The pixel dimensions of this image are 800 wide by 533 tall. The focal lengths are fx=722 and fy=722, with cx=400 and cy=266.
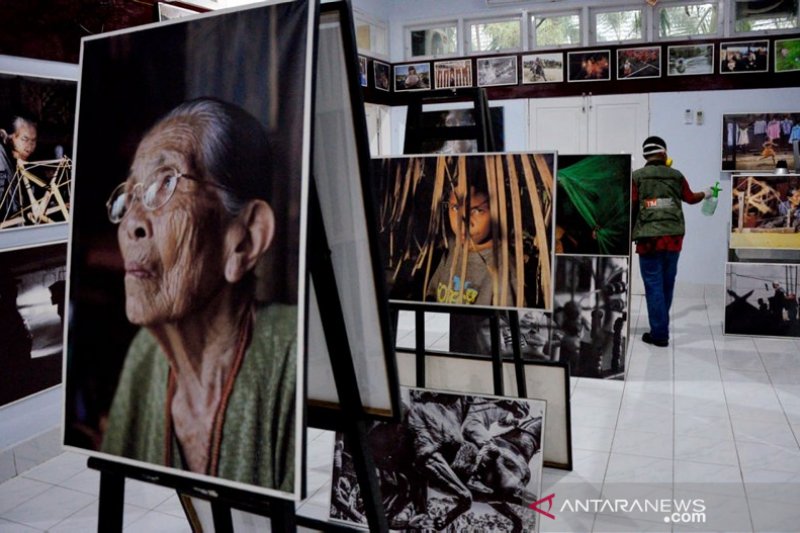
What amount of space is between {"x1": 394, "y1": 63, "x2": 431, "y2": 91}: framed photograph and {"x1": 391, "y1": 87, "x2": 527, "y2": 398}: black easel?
4847mm

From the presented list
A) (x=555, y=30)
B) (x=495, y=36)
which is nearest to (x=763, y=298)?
(x=555, y=30)

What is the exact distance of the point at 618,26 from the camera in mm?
7113

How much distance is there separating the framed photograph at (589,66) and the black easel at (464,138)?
4.58 metres

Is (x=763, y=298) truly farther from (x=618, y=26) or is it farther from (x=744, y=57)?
(x=618, y=26)

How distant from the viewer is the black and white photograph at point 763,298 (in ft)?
17.4

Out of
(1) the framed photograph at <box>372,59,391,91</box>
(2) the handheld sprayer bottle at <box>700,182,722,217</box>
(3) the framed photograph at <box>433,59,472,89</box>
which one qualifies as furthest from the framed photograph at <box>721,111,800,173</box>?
(1) the framed photograph at <box>372,59,391,91</box>

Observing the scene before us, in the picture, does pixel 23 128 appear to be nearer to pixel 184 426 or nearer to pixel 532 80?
pixel 184 426

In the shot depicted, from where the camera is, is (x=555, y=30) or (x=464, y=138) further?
(x=555, y=30)

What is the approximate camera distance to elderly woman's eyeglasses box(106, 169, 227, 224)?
1562 millimetres

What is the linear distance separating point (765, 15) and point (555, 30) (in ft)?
6.32

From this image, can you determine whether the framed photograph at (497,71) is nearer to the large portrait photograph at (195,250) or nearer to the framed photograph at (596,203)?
the framed photograph at (596,203)

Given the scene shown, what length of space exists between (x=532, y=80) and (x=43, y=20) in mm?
5120

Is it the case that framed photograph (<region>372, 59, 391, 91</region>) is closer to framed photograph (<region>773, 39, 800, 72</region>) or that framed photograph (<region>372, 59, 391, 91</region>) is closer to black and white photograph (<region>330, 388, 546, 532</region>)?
framed photograph (<region>773, 39, 800, 72</region>)

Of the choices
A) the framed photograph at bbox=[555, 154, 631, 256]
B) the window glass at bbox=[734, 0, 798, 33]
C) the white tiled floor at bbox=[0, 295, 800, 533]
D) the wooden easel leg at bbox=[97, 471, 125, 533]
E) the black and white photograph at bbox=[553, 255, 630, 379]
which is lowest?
the white tiled floor at bbox=[0, 295, 800, 533]
